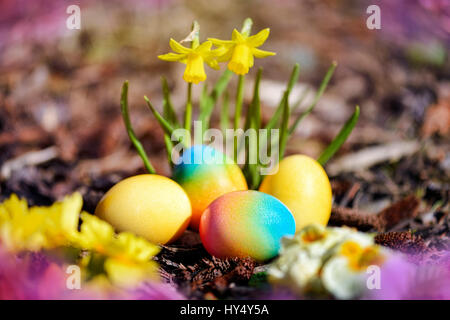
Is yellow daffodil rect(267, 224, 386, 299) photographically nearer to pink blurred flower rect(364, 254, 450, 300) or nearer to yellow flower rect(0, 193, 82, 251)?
pink blurred flower rect(364, 254, 450, 300)

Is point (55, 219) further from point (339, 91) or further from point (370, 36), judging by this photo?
point (370, 36)

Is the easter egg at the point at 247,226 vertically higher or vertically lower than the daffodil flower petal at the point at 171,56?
lower

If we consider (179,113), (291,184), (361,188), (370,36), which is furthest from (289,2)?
(291,184)

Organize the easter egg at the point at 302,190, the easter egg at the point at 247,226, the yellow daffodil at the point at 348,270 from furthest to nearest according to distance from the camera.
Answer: the easter egg at the point at 302,190
the easter egg at the point at 247,226
the yellow daffodil at the point at 348,270

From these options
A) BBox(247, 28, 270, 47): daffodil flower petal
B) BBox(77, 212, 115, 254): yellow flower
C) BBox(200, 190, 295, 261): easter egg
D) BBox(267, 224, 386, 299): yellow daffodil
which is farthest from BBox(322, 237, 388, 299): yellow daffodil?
BBox(247, 28, 270, 47): daffodil flower petal
